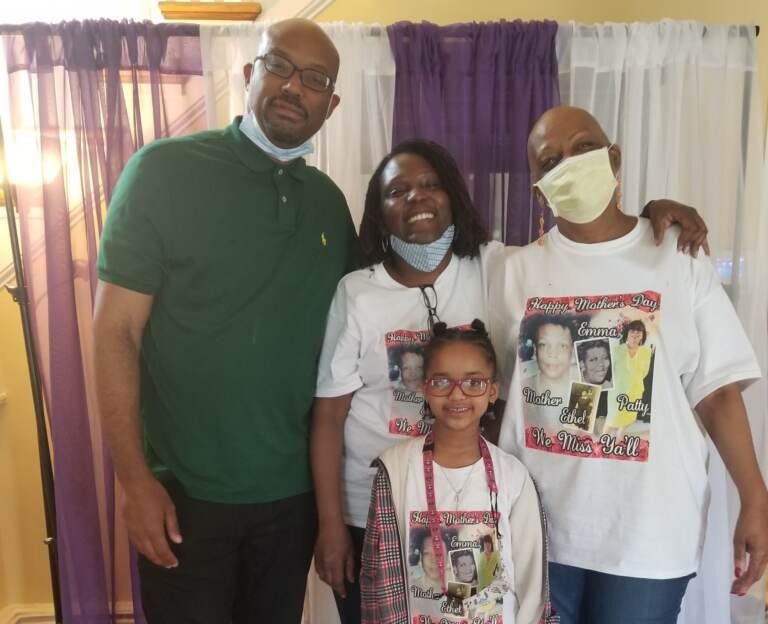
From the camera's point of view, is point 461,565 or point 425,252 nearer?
point 461,565

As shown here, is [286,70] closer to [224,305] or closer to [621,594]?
[224,305]

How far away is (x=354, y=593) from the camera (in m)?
1.29

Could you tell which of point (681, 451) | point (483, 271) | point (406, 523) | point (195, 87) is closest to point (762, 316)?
point (681, 451)

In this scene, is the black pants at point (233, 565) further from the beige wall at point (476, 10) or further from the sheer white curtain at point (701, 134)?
the beige wall at point (476, 10)

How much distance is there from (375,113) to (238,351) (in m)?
0.89

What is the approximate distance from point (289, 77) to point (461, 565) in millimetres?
1070

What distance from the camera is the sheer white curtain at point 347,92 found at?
159 cm

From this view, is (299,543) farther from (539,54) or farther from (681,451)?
(539,54)

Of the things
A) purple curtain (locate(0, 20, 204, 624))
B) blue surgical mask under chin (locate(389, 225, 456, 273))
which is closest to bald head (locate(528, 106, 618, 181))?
blue surgical mask under chin (locate(389, 225, 456, 273))

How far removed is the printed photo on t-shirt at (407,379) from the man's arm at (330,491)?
0.12 m

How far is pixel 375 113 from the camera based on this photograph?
1.64 metres

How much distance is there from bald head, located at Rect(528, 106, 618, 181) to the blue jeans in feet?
2.71

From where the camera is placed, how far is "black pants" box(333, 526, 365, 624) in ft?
4.17

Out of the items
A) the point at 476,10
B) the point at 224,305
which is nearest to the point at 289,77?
the point at 224,305
